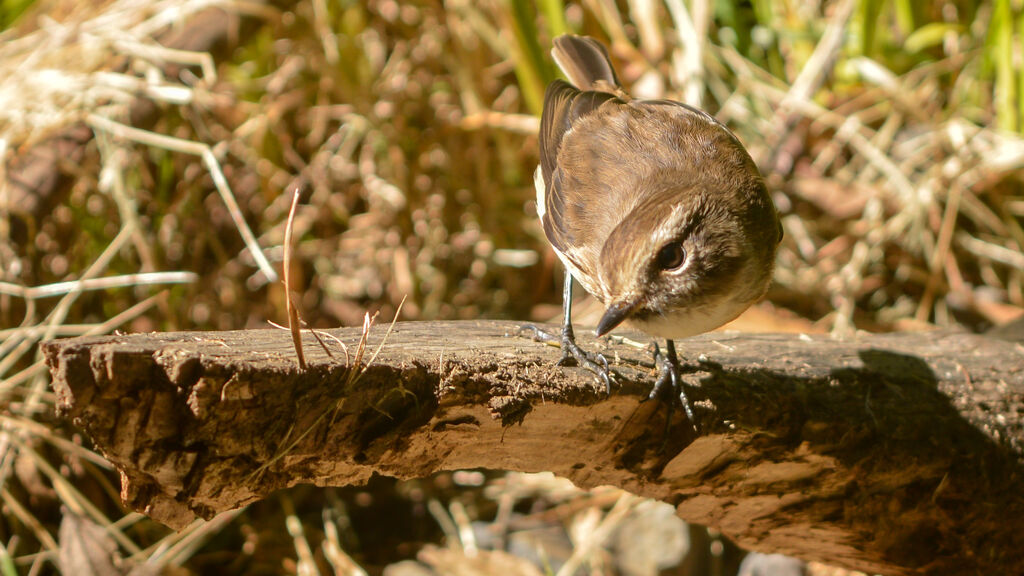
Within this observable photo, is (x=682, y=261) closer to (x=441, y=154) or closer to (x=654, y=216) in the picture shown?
(x=654, y=216)

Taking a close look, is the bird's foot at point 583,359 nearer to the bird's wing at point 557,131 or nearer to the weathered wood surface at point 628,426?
the weathered wood surface at point 628,426

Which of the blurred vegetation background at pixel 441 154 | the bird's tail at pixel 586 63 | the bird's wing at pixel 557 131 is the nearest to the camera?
the bird's wing at pixel 557 131

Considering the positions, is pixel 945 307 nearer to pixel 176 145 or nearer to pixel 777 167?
pixel 777 167

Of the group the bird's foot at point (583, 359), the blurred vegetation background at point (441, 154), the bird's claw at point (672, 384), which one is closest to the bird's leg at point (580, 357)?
the bird's foot at point (583, 359)

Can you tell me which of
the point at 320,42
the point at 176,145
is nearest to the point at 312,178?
the point at 320,42

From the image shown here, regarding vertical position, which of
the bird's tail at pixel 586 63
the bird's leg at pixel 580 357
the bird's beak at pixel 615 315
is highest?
the bird's tail at pixel 586 63

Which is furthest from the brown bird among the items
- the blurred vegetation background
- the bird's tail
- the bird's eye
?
the blurred vegetation background

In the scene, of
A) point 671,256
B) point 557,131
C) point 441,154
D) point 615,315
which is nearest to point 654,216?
point 671,256
